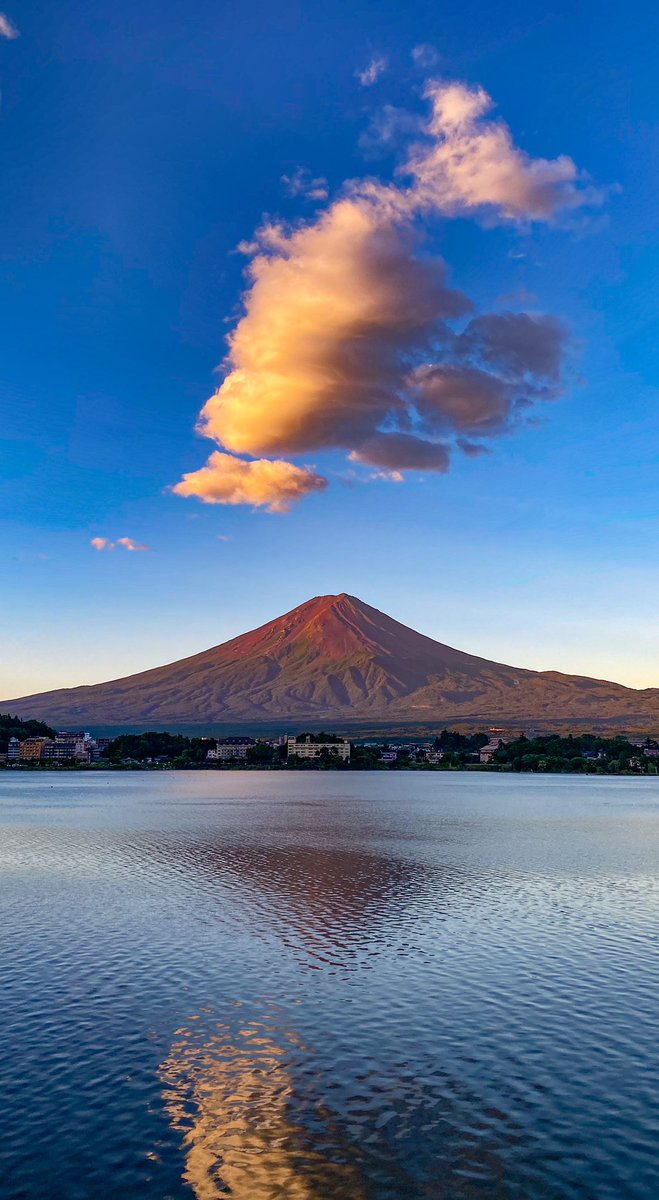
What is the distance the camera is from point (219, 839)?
6781 centimetres

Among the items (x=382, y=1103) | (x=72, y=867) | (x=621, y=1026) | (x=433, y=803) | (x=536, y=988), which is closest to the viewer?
(x=382, y=1103)

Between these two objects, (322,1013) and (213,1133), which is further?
(322,1013)

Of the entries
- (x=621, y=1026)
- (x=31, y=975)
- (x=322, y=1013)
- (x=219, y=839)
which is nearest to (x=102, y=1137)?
(x=322, y=1013)

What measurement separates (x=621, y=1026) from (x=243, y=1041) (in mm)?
10383

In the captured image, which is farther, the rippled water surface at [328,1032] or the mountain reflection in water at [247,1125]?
the rippled water surface at [328,1032]

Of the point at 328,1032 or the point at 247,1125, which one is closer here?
the point at 247,1125

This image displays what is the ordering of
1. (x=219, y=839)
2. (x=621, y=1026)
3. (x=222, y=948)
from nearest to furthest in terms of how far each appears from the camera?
1. (x=621, y=1026)
2. (x=222, y=948)
3. (x=219, y=839)

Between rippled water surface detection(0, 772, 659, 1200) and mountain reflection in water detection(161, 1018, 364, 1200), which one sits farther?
rippled water surface detection(0, 772, 659, 1200)

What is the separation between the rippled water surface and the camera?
15.3 metres

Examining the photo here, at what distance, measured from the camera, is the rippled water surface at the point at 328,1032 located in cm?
1530

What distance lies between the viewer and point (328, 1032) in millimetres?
22344

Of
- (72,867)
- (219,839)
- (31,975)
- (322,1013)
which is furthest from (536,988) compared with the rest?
(219,839)

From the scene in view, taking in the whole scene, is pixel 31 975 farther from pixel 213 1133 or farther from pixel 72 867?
pixel 72 867

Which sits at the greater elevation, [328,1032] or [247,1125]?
[247,1125]
